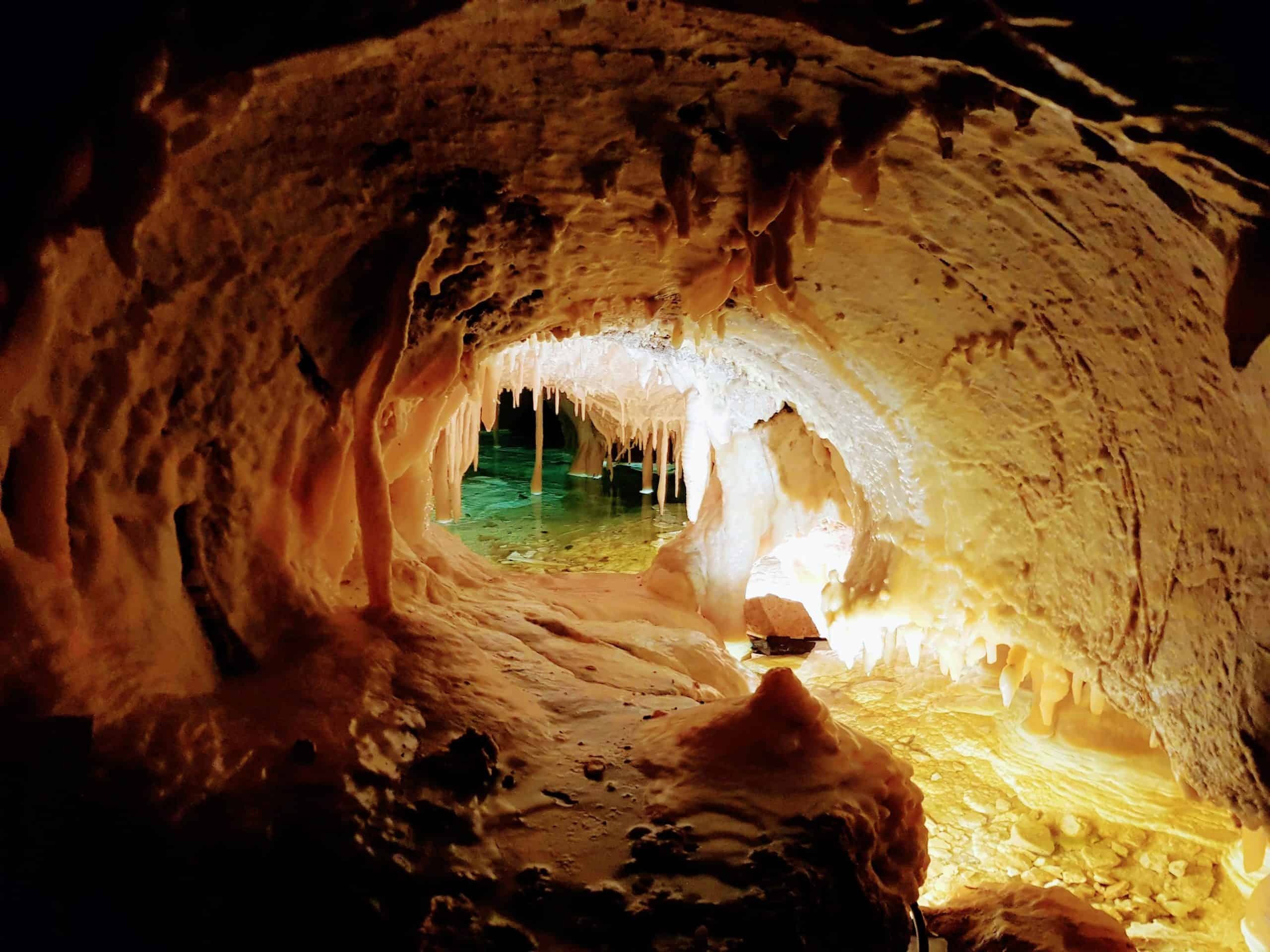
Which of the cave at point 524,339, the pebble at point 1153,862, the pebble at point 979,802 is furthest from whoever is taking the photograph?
the pebble at point 979,802

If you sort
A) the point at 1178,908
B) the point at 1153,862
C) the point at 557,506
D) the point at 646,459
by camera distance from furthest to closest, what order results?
the point at 557,506 → the point at 646,459 → the point at 1153,862 → the point at 1178,908

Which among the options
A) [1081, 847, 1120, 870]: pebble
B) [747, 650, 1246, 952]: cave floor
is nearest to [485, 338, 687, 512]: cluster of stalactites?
[747, 650, 1246, 952]: cave floor

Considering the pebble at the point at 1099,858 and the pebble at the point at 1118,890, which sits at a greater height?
the pebble at the point at 1099,858

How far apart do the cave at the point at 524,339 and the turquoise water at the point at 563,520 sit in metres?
6.21

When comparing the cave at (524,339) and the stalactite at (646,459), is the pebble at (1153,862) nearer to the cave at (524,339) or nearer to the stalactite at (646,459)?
the cave at (524,339)

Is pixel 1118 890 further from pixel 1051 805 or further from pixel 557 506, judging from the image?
pixel 557 506

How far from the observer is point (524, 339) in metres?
4.86

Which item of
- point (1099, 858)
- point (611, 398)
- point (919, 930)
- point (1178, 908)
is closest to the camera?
point (919, 930)

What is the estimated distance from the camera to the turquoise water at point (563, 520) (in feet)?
36.3

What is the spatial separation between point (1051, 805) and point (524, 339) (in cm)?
505

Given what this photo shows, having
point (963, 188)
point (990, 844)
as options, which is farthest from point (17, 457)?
point (990, 844)

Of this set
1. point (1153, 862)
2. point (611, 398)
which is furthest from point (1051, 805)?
point (611, 398)

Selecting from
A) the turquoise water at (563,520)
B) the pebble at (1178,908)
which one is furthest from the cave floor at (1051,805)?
the turquoise water at (563,520)

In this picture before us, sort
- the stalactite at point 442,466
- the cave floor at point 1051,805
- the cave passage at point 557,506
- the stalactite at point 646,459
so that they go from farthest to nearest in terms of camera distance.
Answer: the stalactite at point 646,459, the cave passage at point 557,506, the stalactite at point 442,466, the cave floor at point 1051,805
